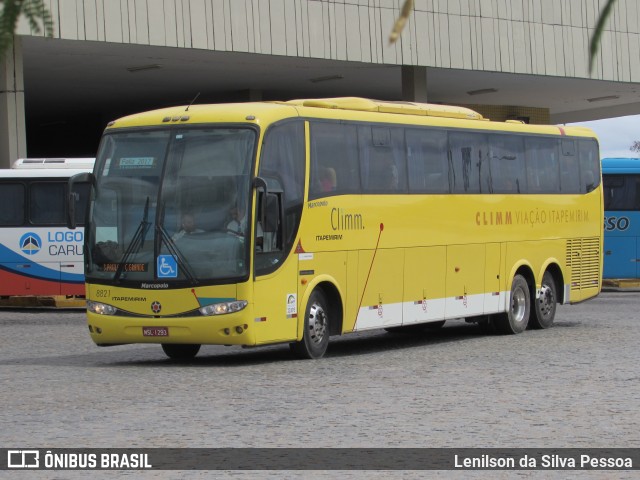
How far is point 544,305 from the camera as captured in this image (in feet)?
66.4

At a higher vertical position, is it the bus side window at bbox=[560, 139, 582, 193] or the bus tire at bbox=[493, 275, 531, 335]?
the bus side window at bbox=[560, 139, 582, 193]

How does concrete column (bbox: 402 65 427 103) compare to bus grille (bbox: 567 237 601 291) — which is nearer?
bus grille (bbox: 567 237 601 291)

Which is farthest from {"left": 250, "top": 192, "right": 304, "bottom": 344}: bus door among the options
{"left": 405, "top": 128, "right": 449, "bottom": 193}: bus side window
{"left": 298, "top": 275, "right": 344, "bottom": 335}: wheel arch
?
{"left": 405, "top": 128, "right": 449, "bottom": 193}: bus side window

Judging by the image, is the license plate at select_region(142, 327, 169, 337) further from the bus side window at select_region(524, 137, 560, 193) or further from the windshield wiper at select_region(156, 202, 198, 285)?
the bus side window at select_region(524, 137, 560, 193)

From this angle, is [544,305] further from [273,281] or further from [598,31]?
[598,31]

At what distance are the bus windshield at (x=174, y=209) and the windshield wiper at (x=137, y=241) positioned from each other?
1 centimetres

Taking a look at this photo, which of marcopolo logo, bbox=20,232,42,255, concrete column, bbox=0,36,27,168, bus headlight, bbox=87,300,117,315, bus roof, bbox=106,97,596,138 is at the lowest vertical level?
bus headlight, bbox=87,300,117,315

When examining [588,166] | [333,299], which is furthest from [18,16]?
[588,166]

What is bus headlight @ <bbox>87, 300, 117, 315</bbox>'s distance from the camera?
49.0 ft

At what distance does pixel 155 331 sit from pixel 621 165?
71.3 feet

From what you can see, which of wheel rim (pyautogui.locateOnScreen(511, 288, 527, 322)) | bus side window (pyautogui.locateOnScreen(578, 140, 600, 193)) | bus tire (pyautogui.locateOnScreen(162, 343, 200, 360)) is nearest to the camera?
bus tire (pyautogui.locateOnScreen(162, 343, 200, 360))

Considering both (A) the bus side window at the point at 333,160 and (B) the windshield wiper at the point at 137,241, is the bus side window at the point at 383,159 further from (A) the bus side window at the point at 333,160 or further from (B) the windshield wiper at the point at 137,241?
(B) the windshield wiper at the point at 137,241

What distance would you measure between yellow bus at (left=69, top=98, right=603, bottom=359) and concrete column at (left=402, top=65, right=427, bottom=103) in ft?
58.5

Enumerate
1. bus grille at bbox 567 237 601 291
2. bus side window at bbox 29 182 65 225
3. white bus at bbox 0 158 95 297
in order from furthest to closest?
bus side window at bbox 29 182 65 225 < white bus at bbox 0 158 95 297 < bus grille at bbox 567 237 601 291
